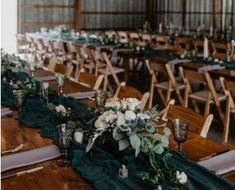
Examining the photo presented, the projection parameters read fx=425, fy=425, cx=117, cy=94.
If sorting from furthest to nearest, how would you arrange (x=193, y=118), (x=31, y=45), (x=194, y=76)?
(x=31, y=45) < (x=194, y=76) < (x=193, y=118)

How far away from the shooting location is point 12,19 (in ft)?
37.6

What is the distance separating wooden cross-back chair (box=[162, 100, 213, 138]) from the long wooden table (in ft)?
0.57

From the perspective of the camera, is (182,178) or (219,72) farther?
(219,72)

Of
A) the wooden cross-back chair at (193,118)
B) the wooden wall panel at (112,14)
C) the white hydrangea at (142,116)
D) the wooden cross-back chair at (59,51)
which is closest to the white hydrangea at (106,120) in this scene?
the white hydrangea at (142,116)

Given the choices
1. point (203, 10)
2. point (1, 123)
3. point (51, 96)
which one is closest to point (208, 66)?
point (51, 96)

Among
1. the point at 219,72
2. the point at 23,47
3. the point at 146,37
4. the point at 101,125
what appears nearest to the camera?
A: the point at 101,125

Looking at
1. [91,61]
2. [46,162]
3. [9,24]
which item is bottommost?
[46,162]

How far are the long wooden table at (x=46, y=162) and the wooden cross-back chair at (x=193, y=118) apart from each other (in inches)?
6.9

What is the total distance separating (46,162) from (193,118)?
1.13m

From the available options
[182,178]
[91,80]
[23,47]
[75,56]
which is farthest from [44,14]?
[182,178]

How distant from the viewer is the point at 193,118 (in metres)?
2.79

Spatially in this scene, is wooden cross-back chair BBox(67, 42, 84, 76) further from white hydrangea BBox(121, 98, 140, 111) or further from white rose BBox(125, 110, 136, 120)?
white rose BBox(125, 110, 136, 120)

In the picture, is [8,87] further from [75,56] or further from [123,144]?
[75,56]

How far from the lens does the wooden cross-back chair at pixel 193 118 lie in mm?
2663
